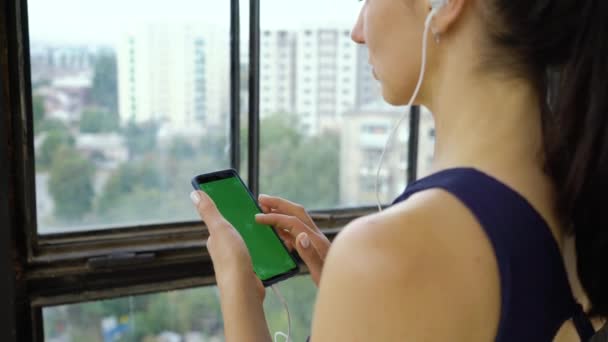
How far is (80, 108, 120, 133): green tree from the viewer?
3.62ft

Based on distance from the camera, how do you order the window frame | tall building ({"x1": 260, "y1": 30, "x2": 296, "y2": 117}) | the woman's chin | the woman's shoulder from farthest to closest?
tall building ({"x1": 260, "y1": 30, "x2": 296, "y2": 117}) < the window frame < the woman's chin < the woman's shoulder

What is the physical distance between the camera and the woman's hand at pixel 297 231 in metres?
0.85

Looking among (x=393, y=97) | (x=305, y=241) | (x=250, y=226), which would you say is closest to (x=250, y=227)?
(x=250, y=226)

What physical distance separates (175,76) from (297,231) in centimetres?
45

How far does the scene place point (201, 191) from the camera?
81 cm

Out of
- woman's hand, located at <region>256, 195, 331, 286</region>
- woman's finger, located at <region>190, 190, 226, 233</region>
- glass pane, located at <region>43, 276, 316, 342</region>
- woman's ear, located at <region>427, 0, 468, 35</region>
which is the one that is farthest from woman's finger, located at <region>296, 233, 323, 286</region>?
glass pane, located at <region>43, 276, 316, 342</region>

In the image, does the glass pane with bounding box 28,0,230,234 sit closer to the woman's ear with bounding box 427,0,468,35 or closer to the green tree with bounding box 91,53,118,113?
the green tree with bounding box 91,53,118,113

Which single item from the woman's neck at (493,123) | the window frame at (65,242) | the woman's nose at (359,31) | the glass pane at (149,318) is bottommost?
the glass pane at (149,318)

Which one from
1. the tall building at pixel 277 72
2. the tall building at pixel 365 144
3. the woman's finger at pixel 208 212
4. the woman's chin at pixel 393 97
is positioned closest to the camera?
the woman's chin at pixel 393 97

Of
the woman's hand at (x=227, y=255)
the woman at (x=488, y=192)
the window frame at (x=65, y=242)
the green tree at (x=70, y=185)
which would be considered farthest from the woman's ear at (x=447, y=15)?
the green tree at (x=70, y=185)

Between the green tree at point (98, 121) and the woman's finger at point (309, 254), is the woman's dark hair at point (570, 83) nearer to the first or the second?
the woman's finger at point (309, 254)

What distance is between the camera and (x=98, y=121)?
1.12 m

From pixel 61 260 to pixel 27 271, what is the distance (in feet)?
0.19

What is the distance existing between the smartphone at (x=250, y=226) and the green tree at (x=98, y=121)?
0.33 m
